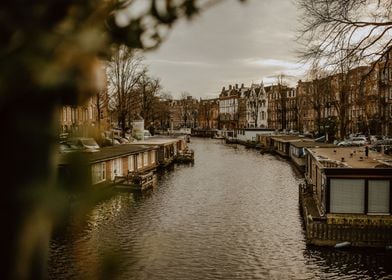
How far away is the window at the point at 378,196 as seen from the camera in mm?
18328

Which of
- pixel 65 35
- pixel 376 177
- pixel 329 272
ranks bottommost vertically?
pixel 329 272

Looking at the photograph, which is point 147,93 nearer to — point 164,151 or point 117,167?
point 164,151

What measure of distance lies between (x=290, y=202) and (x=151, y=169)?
18741 mm

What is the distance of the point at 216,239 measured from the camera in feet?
61.5

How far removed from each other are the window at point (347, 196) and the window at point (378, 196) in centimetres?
31

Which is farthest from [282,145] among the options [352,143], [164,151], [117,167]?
[117,167]

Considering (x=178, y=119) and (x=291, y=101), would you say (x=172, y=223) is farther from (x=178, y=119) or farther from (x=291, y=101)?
(x=178, y=119)

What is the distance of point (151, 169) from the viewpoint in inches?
1708

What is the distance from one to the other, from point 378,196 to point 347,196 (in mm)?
1199

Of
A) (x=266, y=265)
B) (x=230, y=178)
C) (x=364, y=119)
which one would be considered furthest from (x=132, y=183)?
(x=364, y=119)

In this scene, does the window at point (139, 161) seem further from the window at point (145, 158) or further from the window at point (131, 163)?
the window at point (131, 163)

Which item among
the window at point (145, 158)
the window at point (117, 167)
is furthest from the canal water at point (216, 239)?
the window at point (145, 158)

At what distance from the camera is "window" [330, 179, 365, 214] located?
18453 mm

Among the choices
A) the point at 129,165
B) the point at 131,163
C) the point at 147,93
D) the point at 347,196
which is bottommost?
the point at 129,165
